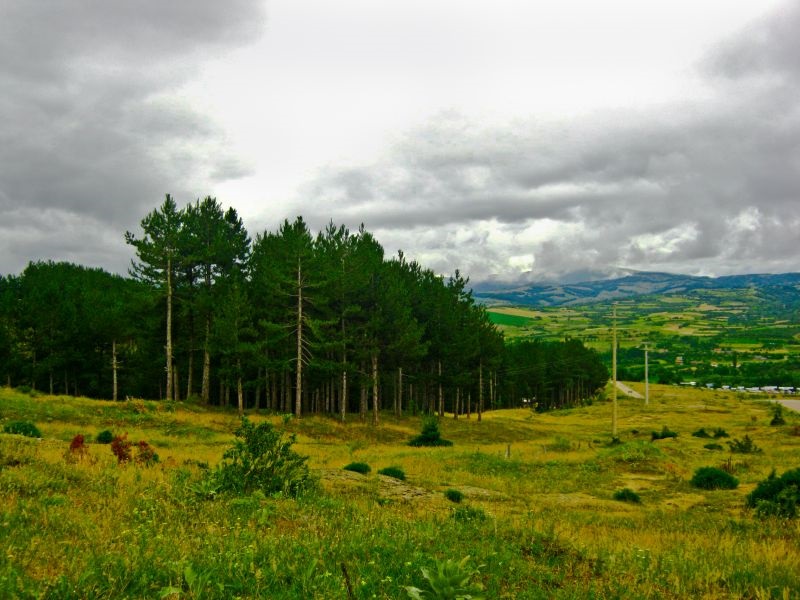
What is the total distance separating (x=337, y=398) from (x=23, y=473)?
187ft

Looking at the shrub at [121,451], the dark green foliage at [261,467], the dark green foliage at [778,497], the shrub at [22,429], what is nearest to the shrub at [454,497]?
the dark green foliage at [261,467]

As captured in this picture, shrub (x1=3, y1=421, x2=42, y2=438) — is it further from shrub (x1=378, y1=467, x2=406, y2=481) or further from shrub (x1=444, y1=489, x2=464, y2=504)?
shrub (x1=444, y1=489, x2=464, y2=504)

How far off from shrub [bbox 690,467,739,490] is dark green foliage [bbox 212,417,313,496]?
18913 mm

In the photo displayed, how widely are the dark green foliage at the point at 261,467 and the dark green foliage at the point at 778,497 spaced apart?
13.7 meters

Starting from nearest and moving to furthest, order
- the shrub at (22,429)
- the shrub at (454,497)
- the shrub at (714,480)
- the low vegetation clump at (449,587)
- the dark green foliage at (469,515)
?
the low vegetation clump at (449,587) < the dark green foliage at (469,515) < the shrub at (454,497) < the shrub at (22,429) < the shrub at (714,480)

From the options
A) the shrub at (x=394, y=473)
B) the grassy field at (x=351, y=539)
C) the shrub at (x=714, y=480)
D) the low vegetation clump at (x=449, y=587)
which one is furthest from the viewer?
the shrub at (x=714, y=480)

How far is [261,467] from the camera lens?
11.6m

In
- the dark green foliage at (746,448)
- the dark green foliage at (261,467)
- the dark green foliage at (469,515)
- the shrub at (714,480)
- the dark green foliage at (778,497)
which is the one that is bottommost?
the dark green foliage at (746,448)

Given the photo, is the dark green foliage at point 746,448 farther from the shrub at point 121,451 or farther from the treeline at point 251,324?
the shrub at point 121,451

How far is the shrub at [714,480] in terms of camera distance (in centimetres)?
2161

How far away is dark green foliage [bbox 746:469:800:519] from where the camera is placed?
14.7 metres

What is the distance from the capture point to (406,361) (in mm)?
47250

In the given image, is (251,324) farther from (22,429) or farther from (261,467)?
(261,467)

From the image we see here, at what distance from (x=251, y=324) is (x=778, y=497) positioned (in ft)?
113
